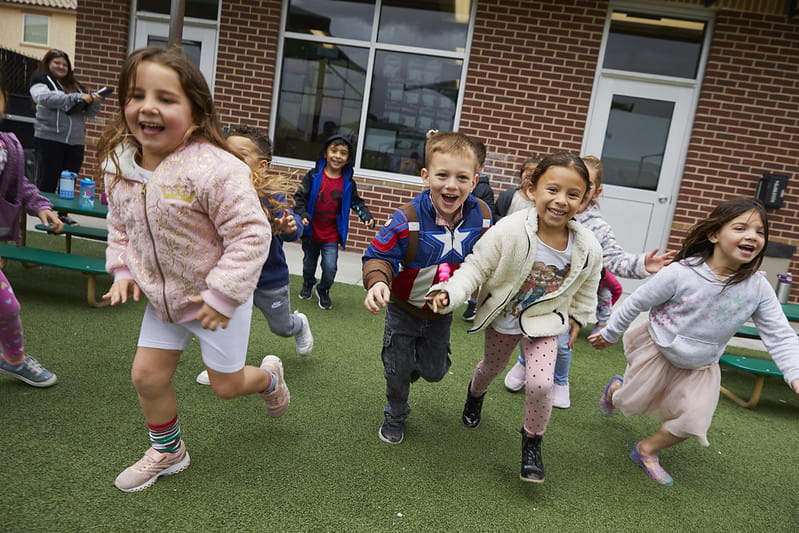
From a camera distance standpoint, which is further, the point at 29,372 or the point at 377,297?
the point at 29,372

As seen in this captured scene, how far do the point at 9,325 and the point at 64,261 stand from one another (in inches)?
69.1

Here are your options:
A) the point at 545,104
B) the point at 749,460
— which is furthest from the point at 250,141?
the point at 545,104

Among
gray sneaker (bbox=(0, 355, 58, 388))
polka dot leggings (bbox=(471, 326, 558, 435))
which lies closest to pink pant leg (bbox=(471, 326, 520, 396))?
polka dot leggings (bbox=(471, 326, 558, 435))

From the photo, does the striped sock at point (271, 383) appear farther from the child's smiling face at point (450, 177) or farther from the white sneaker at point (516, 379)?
the white sneaker at point (516, 379)

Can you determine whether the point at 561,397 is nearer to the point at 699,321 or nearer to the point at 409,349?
the point at 699,321

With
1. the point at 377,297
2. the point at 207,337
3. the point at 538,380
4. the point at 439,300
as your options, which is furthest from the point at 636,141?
the point at 207,337

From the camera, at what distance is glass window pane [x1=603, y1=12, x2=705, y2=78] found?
23.6 ft

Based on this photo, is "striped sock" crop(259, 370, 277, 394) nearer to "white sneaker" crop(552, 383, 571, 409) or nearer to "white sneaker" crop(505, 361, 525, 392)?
"white sneaker" crop(505, 361, 525, 392)

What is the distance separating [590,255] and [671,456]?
139cm

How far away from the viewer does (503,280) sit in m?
2.55

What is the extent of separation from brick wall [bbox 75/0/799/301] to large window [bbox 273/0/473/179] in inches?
10.9

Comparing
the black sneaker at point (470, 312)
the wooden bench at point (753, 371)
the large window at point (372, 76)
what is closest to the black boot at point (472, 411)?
the wooden bench at point (753, 371)

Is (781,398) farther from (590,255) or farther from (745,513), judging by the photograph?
(590,255)

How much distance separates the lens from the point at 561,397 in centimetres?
359
